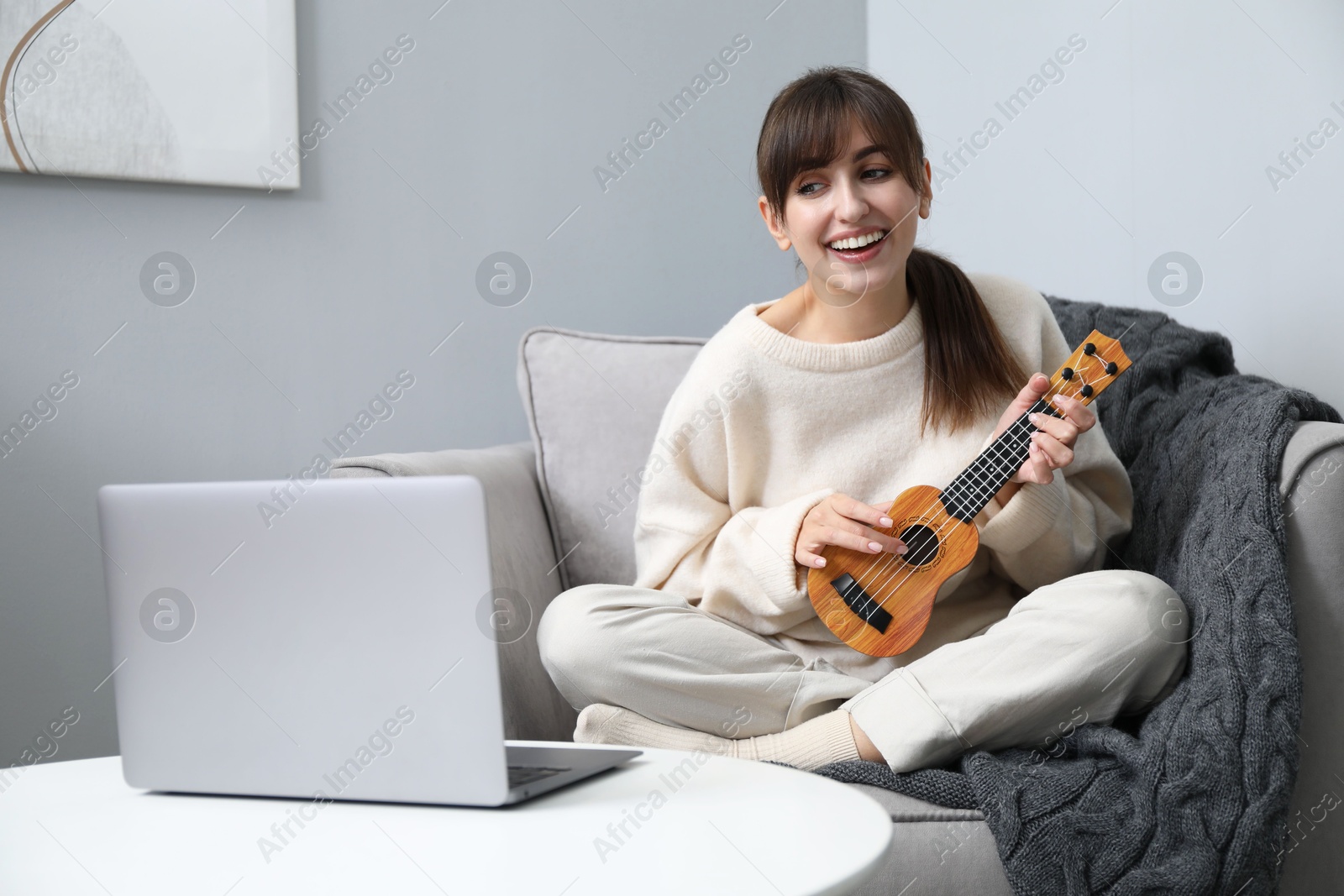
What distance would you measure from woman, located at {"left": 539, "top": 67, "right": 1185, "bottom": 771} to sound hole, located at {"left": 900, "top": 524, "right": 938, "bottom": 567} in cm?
4

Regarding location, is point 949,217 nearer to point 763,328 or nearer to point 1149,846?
point 763,328

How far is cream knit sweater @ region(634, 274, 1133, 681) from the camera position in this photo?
1.39 metres

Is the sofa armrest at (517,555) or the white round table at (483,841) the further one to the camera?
the sofa armrest at (517,555)

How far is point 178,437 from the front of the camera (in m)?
1.82

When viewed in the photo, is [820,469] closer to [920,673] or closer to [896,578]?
[896,578]

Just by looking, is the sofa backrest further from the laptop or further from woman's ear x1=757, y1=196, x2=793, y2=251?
the laptop

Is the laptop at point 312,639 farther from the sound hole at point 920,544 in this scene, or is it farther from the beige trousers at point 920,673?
the sound hole at point 920,544

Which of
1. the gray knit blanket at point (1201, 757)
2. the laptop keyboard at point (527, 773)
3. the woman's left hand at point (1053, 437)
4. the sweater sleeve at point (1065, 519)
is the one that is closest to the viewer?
the laptop keyboard at point (527, 773)

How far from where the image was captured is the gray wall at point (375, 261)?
1.73 meters

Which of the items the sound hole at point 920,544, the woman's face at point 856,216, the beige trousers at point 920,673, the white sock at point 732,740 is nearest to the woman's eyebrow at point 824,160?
the woman's face at point 856,216

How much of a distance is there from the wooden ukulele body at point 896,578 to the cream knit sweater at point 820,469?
68 millimetres

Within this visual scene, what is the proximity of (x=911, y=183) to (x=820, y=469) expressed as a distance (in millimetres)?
384

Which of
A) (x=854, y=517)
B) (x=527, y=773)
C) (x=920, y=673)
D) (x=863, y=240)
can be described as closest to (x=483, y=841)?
(x=527, y=773)

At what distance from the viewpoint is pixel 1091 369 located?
1.26m
